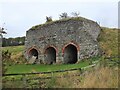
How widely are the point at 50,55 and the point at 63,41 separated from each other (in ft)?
10.0

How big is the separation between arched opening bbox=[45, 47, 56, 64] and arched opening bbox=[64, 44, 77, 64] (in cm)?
176

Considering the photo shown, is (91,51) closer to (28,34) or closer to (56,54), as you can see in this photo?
(56,54)

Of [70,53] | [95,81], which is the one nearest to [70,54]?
[70,53]

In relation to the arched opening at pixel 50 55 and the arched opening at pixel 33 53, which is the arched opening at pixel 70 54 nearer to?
the arched opening at pixel 50 55

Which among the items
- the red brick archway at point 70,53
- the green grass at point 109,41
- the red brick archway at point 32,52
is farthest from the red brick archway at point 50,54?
the green grass at point 109,41

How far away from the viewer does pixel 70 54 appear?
3203cm

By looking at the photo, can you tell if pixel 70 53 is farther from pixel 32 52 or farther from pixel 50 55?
pixel 32 52

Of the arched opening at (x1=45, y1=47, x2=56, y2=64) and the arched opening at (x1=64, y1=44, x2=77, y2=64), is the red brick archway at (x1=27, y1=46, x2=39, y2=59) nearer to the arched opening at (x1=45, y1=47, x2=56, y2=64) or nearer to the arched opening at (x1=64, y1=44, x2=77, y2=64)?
the arched opening at (x1=45, y1=47, x2=56, y2=64)

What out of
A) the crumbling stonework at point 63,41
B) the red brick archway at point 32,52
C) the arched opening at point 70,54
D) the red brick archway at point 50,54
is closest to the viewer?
the crumbling stonework at point 63,41

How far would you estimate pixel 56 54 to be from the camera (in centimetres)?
3128

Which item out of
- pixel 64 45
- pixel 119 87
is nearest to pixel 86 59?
pixel 64 45

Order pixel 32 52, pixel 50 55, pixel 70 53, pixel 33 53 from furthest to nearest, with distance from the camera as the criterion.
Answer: pixel 33 53
pixel 32 52
pixel 50 55
pixel 70 53

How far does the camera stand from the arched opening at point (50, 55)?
32.6 meters

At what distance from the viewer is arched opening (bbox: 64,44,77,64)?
3108cm
